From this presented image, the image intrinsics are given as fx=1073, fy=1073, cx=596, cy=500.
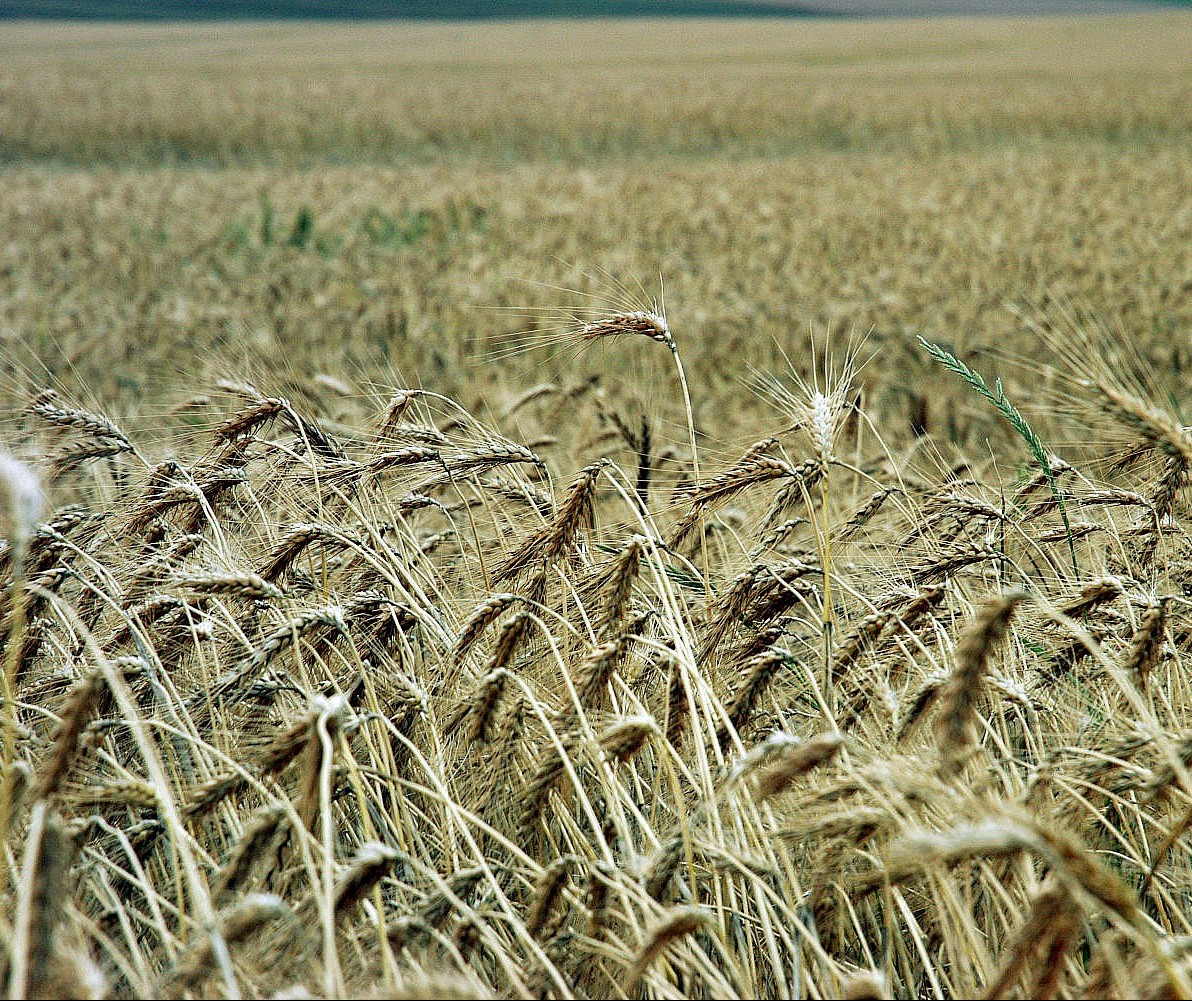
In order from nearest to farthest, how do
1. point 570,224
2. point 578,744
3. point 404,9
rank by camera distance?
point 578,744 < point 570,224 < point 404,9

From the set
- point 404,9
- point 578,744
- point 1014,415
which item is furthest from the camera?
point 404,9

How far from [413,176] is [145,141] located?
40.3ft

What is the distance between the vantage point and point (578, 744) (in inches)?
61.7

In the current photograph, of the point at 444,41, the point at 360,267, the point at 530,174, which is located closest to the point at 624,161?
the point at 530,174

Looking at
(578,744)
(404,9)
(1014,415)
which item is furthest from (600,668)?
(404,9)

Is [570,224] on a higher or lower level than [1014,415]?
lower

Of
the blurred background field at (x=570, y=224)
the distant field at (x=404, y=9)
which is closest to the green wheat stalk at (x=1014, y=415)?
the blurred background field at (x=570, y=224)

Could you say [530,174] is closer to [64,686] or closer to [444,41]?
[64,686]

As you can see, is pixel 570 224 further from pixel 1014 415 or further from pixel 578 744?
pixel 578 744

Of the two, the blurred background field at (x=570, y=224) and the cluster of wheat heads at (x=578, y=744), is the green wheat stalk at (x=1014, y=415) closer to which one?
the cluster of wheat heads at (x=578, y=744)

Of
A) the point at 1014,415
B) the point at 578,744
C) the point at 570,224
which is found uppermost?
the point at 1014,415

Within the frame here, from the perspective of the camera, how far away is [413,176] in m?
13.8

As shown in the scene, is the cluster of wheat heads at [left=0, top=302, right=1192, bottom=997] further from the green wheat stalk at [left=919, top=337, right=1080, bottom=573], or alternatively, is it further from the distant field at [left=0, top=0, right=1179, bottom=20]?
the distant field at [left=0, top=0, right=1179, bottom=20]

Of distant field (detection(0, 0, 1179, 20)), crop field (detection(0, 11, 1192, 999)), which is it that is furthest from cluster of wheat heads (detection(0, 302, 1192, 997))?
distant field (detection(0, 0, 1179, 20))
